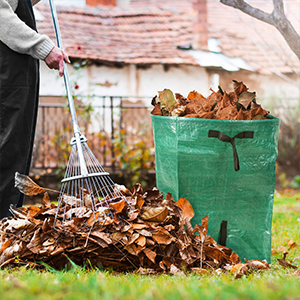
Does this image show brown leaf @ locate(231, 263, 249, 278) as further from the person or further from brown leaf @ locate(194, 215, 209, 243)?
the person

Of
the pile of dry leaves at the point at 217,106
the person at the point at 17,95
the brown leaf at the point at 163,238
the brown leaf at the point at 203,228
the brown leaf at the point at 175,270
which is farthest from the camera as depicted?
the person at the point at 17,95

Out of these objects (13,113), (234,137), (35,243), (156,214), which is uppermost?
(13,113)

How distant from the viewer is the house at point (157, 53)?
7.36 metres

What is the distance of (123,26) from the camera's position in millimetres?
8609

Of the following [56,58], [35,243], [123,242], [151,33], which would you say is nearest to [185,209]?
[123,242]

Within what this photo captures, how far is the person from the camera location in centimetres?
236

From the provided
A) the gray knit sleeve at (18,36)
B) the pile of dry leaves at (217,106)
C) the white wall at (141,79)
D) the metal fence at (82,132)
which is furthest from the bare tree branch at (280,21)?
the white wall at (141,79)

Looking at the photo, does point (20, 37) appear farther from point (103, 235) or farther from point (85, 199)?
point (103, 235)

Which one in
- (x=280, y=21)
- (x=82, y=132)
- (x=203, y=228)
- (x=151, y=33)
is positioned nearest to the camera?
(x=203, y=228)

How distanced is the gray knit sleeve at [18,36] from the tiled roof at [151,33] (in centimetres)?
479

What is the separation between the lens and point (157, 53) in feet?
25.4

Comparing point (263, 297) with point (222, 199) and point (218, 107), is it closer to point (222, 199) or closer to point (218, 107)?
point (222, 199)

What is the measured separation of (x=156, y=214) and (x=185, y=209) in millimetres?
176

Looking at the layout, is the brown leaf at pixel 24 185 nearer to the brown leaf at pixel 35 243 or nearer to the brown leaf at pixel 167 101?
the brown leaf at pixel 35 243
